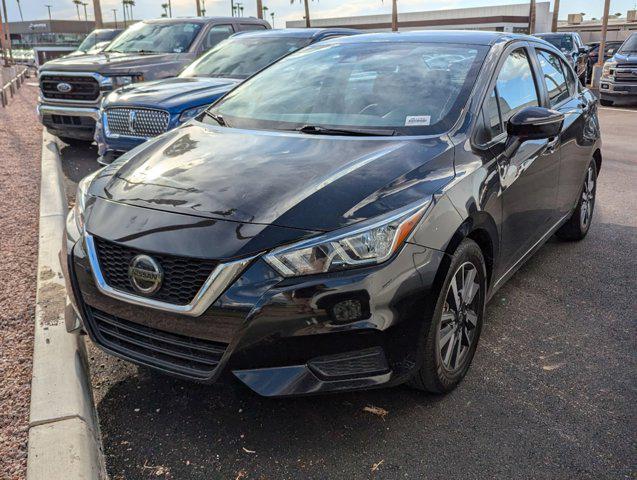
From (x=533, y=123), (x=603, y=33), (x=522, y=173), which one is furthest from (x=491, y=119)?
(x=603, y=33)

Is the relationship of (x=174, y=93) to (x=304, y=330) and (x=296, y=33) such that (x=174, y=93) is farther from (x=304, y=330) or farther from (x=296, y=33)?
(x=304, y=330)

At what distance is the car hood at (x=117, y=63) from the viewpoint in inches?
348

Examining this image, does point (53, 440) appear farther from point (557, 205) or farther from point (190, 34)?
point (190, 34)

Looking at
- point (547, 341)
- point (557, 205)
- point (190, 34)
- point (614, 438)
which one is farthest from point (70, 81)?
point (614, 438)

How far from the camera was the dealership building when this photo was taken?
6016cm

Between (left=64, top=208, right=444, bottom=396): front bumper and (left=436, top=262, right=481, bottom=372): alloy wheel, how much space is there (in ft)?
0.93

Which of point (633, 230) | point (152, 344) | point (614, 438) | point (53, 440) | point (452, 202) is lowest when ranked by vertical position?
point (633, 230)

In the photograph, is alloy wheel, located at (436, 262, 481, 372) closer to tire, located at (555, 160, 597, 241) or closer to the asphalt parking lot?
the asphalt parking lot

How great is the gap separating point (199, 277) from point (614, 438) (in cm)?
195

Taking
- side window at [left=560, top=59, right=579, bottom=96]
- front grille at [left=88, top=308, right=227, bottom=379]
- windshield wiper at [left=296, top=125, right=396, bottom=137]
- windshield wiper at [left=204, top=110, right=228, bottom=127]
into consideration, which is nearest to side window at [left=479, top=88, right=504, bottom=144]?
windshield wiper at [left=296, top=125, right=396, bottom=137]

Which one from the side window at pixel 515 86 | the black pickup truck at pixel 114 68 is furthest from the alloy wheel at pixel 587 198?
the black pickup truck at pixel 114 68

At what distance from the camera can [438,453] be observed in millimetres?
2652

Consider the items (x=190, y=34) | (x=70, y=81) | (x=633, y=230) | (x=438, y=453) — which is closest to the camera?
(x=438, y=453)

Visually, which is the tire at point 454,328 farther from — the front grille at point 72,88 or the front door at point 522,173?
the front grille at point 72,88
